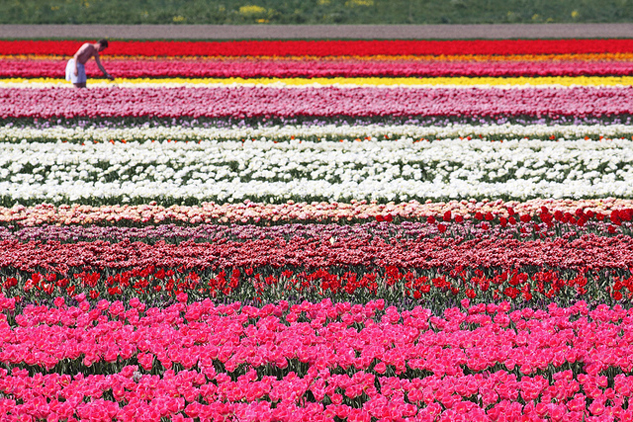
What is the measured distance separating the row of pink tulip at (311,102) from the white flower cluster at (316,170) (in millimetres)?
2424

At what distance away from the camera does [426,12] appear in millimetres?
36781

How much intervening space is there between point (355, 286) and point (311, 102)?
10.1 m

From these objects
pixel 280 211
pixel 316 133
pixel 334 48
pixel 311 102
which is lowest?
pixel 280 211

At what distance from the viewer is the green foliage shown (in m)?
35.0

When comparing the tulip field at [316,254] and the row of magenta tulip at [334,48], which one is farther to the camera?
the row of magenta tulip at [334,48]

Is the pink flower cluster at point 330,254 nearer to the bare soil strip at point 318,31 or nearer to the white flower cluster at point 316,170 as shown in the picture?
the white flower cluster at point 316,170

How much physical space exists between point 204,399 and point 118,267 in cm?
273

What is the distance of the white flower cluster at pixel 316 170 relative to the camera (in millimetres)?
8719

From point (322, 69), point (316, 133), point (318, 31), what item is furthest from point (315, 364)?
point (318, 31)

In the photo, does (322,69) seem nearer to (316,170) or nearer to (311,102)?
(311,102)

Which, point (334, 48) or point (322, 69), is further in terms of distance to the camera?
point (334, 48)

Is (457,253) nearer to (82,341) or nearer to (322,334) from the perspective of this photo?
(322,334)

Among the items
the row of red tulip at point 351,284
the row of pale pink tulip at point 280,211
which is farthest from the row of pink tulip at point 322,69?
the row of red tulip at point 351,284

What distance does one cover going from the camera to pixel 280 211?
308 inches
